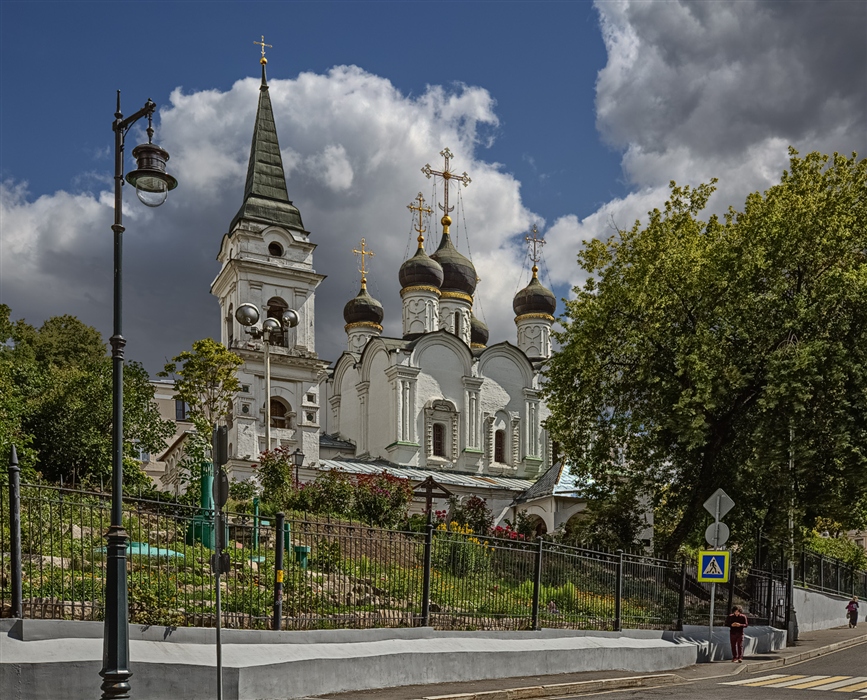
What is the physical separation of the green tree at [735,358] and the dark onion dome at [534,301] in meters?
35.6

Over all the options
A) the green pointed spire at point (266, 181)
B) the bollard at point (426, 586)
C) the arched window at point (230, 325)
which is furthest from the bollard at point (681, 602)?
the green pointed spire at point (266, 181)

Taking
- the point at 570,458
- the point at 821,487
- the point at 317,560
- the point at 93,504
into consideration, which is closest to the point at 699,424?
the point at 821,487

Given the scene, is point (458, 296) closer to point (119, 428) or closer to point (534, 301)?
point (534, 301)

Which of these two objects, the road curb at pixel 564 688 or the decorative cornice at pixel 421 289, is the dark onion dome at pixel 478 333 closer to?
the decorative cornice at pixel 421 289

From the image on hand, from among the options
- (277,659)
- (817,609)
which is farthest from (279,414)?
Result: (277,659)

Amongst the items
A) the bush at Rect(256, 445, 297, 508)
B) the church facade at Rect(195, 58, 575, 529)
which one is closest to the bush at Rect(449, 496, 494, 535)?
the bush at Rect(256, 445, 297, 508)

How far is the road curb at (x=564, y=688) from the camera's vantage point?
476 inches

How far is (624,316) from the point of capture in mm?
23750

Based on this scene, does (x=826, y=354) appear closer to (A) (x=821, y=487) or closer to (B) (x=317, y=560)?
(A) (x=821, y=487)

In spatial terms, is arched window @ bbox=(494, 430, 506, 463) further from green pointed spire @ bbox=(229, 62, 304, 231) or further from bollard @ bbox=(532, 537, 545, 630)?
bollard @ bbox=(532, 537, 545, 630)

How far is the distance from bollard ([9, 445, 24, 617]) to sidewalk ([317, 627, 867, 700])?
3.44 metres

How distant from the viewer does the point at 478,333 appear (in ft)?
208

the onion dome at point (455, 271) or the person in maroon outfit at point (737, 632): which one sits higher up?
the onion dome at point (455, 271)

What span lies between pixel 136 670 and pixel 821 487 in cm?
1635
